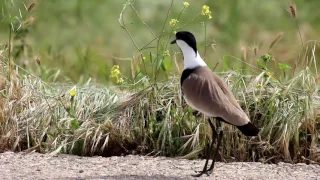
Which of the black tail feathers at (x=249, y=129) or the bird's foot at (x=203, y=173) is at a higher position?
the black tail feathers at (x=249, y=129)

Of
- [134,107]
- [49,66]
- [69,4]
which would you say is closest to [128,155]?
[134,107]

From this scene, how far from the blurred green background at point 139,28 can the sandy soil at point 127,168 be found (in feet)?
9.31

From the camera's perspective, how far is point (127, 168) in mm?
4793

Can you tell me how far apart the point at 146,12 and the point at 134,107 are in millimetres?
4193

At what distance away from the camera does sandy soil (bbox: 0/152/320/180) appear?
15.2 ft

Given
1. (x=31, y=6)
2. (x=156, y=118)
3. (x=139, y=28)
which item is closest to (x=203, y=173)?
(x=156, y=118)

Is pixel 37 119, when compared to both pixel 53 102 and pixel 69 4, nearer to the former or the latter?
pixel 53 102

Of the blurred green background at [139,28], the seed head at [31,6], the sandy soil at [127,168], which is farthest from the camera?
the blurred green background at [139,28]

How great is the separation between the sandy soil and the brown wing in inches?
17.1

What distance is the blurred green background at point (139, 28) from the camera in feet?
27.3

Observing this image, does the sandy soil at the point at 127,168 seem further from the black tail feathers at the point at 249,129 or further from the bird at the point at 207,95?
the black tail feathers at the point at 249,129

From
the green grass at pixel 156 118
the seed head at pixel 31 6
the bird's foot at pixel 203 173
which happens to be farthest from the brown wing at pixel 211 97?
the seed head at pixel 31 6

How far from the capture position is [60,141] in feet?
17.4

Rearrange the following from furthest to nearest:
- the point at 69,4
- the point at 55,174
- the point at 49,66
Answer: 1. the point at 69,4
2. the point at 49,66
3. the point at 55,174
